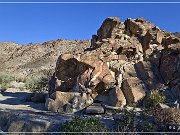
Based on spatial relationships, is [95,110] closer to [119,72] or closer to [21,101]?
[119,72]

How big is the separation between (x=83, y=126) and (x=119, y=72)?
5632mm

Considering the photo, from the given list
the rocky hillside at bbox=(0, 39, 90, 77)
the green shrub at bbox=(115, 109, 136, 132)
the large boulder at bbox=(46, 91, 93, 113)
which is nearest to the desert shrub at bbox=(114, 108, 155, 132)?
the green shrub at bbox=(115, 109, 136, 132)

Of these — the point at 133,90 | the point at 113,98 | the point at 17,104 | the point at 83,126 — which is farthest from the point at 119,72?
the point at 83,126

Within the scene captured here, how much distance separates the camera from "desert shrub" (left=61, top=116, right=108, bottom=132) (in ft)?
35.5

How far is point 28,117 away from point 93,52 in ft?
17.6

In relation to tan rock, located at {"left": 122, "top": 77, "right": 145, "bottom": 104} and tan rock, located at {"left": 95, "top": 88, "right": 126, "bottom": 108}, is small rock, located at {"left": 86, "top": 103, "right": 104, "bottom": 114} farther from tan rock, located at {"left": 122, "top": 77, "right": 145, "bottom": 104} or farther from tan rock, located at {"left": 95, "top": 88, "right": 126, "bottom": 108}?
tan rock, located at {"left": 122, "top": 77, "right": 145, "bottom": 104}

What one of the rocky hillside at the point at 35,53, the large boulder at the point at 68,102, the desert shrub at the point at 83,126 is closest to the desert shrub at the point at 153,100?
the large boulder at the point at 68,102

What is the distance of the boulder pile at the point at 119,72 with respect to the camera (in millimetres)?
15297

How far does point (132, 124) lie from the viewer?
37.3 ft

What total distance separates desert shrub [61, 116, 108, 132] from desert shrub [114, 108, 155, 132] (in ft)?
1.63

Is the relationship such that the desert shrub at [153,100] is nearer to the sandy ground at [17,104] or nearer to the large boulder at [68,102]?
the large boulder at [68,102]

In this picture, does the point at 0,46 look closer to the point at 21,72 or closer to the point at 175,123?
the point at 21,72

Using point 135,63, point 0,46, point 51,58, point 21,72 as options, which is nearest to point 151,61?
point 135,63

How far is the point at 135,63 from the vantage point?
17.1 metres
